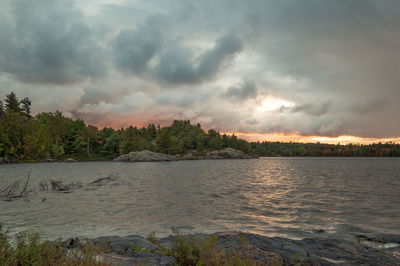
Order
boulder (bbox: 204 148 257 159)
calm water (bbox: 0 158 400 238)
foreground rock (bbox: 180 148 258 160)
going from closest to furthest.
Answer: calm water (bbox: 0 158 400 238)
foreground rock (bbox: 180 148 258 160)
boulder (bbox: 204 148 257 159)

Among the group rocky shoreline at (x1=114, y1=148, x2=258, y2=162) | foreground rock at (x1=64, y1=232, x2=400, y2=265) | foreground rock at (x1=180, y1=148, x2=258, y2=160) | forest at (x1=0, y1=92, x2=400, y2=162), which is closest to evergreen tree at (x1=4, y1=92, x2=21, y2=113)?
forest at (x1=0, y1=92, x2=400, y2=162)

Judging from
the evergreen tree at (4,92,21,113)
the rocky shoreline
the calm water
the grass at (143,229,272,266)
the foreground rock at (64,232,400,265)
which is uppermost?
the evergreen tree at (4,92,21,113)

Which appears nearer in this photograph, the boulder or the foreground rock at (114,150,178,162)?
the foreground rock at (114,150,178,162)

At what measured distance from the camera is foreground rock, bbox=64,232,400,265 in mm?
7902

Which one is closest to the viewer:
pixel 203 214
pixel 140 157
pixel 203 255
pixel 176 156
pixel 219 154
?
pixel 203 255

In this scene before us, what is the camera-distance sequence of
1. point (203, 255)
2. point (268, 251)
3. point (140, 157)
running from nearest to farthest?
point (203, 255) < point (268, 251) < point (140, 157)

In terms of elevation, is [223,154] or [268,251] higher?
[268,251]

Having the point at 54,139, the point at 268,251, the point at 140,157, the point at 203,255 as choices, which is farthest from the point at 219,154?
the point at 203,255

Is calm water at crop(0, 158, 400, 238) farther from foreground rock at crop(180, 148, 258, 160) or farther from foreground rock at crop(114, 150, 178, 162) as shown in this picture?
foreground rock at crop(180, 148, 258, 160)

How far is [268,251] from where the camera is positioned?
29.4ft

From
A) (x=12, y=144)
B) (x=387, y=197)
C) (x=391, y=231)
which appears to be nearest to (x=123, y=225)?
(x=391, y=231)

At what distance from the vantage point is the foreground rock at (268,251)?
790 centimetres

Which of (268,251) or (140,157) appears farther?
(140,157)

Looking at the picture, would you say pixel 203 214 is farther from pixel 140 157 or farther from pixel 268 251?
pixel 140 157
